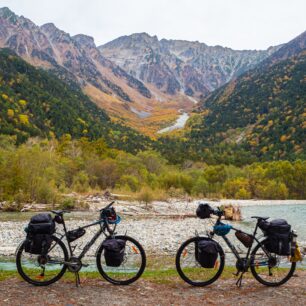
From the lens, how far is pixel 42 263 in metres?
7.66

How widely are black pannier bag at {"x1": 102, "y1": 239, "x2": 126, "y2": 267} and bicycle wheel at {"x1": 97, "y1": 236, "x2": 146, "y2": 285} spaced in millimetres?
116

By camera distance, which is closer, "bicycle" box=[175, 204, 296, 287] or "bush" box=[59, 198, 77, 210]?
"bicycle" box=[175, 204, 296, 287]

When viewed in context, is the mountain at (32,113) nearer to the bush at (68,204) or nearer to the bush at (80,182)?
the bush at (80,182)

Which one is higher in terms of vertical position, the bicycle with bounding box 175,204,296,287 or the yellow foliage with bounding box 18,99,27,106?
the yellow foliage with bounding box 18,99,27,106

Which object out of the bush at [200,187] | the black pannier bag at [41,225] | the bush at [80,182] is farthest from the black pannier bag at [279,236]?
the bush at [200,187]

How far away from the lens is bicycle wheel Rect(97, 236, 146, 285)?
7.77 meters

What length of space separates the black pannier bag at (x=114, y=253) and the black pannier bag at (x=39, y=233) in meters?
1.06

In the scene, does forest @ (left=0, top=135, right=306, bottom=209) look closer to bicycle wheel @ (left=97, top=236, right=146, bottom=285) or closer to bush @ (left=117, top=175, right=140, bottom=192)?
bush @ (left=117, top=175, right=140, bottom=192)

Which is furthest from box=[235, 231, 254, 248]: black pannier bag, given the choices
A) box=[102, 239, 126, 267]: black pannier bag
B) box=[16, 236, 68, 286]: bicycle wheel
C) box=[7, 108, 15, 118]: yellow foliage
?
box=[7, 108, 15, 118]: yellow foliage

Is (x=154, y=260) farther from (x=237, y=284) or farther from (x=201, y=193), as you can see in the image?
(x=201, y=193)

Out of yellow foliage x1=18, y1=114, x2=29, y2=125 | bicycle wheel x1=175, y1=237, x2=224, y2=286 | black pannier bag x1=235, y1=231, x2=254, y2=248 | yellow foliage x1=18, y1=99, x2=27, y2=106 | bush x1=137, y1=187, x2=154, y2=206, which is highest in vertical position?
yellow foliage x1=18, y1=99, x2=27, y2=106

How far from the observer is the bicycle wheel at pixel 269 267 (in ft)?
25.2

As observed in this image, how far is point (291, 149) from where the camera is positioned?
109 m

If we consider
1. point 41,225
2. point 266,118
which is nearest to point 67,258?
point 41,225
